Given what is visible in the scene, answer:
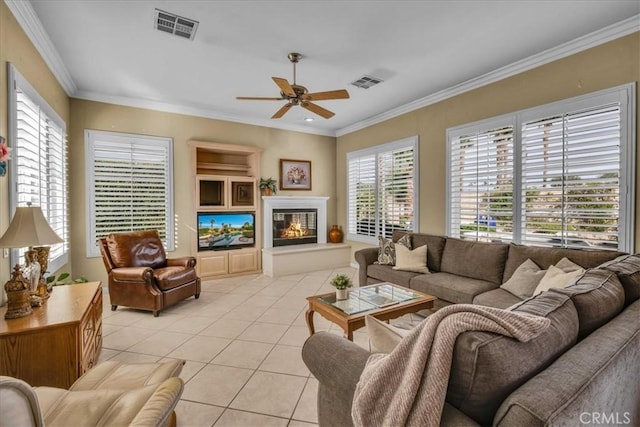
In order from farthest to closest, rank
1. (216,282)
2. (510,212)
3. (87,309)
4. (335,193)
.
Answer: (335,193), (216,282), (510,212), (87,309)

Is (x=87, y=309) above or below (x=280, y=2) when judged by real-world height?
below

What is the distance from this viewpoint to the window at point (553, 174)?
270 centimetres

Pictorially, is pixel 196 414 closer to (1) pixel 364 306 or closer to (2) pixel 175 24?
(1) pixel 364 306

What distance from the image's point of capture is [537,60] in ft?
10.5

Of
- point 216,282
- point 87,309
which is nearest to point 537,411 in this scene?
point 87,309

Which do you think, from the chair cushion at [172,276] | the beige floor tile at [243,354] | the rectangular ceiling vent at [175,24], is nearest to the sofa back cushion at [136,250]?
the chair cushion at [172,276]

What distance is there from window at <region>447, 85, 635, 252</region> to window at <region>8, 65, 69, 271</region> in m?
4.68

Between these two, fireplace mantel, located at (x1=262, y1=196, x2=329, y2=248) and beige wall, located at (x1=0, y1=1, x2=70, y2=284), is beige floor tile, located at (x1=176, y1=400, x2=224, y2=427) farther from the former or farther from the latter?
fireplace mantel, located at (x1=262, y1=196, x2=329, y2=248)

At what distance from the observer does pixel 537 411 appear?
2.39ft

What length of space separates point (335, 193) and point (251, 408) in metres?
5.08

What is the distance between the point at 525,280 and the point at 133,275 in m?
4.18

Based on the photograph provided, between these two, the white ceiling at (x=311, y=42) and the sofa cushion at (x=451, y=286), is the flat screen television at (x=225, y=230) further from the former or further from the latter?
the sofa cushion at (x=451, y=286)

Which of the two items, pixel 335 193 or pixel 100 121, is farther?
pixel 335 193

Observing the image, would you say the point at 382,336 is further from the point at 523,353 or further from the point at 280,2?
the point at 280,2
